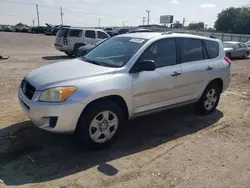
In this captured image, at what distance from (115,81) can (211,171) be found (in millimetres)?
1837

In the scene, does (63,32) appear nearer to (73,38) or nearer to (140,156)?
(73,38)

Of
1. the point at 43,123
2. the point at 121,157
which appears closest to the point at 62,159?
the point at 43,123

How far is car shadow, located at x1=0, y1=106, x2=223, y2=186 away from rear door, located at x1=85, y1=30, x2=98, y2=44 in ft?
37.0

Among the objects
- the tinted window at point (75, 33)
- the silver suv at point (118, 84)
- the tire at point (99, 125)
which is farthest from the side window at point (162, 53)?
the tinted window at point (75, 33)

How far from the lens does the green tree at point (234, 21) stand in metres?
77.1

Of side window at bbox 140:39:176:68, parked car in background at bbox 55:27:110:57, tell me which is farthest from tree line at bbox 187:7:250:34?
side window at bbox 140:39:176:68

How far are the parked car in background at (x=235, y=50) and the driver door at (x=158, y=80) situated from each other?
1464 cm

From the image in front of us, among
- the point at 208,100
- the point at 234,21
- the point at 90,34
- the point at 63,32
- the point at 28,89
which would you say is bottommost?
the point at 208,100

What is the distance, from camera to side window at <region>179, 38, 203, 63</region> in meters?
4.93

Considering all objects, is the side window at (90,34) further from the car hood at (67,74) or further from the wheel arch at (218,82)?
the car hood at (67,74)

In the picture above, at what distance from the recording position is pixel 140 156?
3.83 m

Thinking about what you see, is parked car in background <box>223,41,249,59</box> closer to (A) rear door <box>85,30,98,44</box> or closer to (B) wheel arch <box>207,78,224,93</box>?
(A) rear door <box>85,30,98,44</box>

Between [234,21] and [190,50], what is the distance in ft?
292

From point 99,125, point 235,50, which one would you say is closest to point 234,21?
point 235,50
